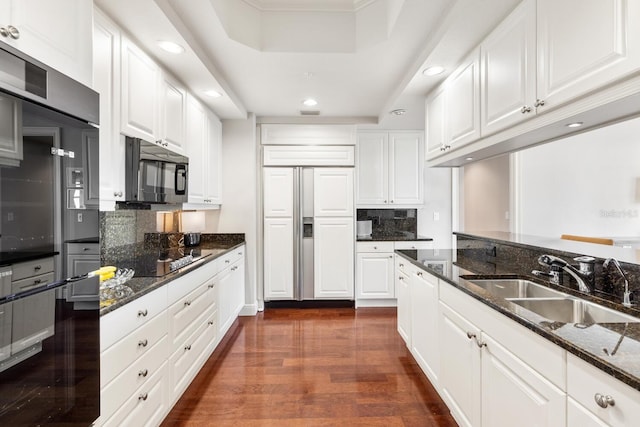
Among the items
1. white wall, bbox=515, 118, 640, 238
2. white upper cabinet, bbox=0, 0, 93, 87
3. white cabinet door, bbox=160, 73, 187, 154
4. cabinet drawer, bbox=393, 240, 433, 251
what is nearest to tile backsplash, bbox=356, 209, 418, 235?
cabinet drawer, bbox=393, 240, 433, 251

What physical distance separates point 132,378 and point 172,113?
1.80 m

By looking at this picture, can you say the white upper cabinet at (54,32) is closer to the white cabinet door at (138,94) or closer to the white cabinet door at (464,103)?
the white cabinet door at (138,94)

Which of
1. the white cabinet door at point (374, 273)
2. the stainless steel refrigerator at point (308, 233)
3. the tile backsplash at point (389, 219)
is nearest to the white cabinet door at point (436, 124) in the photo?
the stainless steel refrigerator at point (308, 233)

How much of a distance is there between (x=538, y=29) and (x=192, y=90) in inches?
97.7

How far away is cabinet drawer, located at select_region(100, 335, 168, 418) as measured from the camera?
4.13 ft

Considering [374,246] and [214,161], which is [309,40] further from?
[374,246]

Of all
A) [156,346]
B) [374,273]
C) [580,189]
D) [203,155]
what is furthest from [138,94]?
[580,189]

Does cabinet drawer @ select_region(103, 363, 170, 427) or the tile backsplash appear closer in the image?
cabinet drawer @ select_region(103, 363, 170, 427)

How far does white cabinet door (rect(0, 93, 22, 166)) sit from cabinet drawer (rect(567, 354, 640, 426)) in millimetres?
1654

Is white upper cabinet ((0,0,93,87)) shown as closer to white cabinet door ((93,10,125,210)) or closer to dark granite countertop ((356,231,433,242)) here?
white cabinet door ((93,10,125,210))

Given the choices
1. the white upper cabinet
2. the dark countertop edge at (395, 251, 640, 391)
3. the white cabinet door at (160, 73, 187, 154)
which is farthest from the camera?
the white cabinet door at (160, 73, 187, 154)

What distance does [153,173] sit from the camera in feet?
6.34

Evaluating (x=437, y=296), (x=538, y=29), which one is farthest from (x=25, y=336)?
(x=538, y=29)

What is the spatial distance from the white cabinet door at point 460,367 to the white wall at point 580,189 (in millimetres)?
2709
